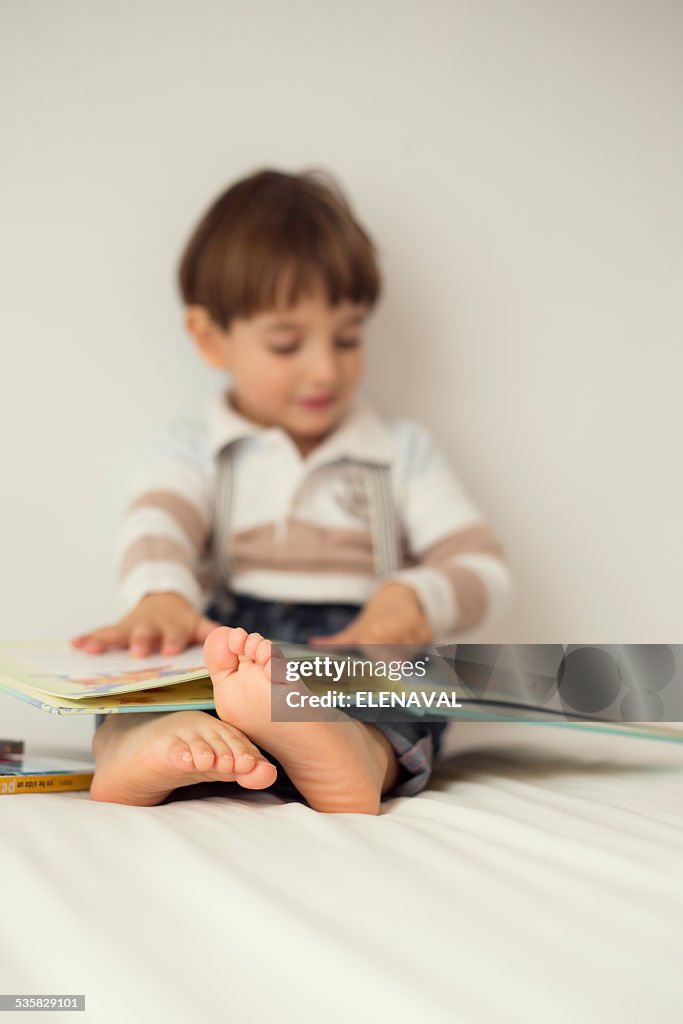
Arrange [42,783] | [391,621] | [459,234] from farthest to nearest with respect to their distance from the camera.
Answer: [459,234], [391,621], [42,783]

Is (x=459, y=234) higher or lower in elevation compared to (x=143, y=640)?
higher

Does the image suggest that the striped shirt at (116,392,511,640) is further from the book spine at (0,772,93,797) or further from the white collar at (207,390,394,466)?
the book spine at (0,772,93,797)

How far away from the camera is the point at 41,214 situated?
126 centimetres

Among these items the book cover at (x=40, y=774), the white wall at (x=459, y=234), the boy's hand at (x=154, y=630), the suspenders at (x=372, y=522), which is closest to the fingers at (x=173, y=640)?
the boy's hand at (x=154, y=630)

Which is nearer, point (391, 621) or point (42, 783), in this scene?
point (42, 783)

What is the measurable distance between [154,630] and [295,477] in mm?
322

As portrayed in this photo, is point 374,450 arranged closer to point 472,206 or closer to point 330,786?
point 472,206

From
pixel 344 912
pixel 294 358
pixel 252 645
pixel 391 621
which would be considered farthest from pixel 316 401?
pixel 344 912

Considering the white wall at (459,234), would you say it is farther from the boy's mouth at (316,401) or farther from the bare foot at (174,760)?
the bare foot at (174,760)

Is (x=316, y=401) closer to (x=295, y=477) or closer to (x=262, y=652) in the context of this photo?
(x=295, y=477)

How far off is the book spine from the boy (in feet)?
0.89

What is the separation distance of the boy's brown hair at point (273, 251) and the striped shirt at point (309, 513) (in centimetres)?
15

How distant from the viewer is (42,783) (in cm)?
74

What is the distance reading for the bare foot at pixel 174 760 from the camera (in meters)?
0.63
